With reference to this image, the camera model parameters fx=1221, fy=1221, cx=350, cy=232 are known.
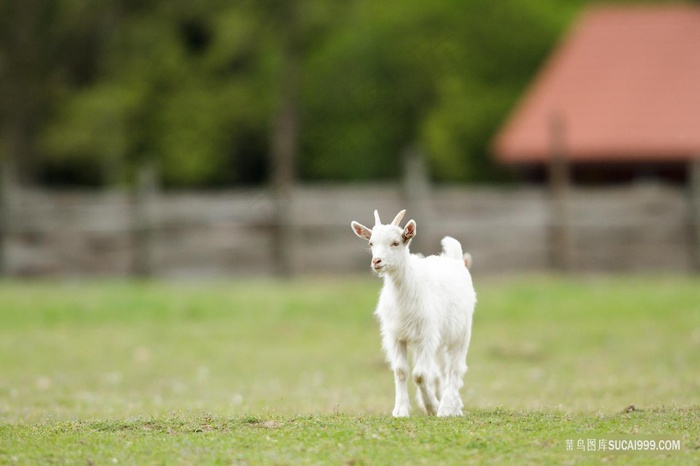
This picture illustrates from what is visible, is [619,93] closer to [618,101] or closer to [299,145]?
[618,101]

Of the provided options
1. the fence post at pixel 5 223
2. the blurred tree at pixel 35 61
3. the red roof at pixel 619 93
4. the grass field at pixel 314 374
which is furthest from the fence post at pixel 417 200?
the blurred tree at pixel 35 61

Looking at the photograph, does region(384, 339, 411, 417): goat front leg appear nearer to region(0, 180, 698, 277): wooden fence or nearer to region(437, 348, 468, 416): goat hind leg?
region(437, 348, 468, 416): goat hind leg

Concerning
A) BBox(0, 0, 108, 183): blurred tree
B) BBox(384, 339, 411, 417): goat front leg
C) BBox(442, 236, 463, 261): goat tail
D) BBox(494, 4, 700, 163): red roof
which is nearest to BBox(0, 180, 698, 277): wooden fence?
BBox(494, 4, 700, 163): red roof

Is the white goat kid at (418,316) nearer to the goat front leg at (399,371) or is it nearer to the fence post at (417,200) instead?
the goat front leg at (399,371)

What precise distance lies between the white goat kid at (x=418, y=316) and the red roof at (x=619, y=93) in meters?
20.9

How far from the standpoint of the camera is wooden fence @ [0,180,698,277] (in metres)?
28.0

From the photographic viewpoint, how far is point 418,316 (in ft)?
36.3

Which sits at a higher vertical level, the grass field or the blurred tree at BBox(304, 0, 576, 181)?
the blurred tree at BBox(304, 0, 576, 181)

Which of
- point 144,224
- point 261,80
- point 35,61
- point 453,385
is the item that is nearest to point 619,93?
point 261,80

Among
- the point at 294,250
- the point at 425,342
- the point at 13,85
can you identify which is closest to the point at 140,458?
the point at 425,342

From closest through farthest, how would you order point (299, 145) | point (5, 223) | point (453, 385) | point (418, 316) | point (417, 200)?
point (418, 316) → point (453, 385) → point (417, 200) → point (5, 223) → point (299, 145)

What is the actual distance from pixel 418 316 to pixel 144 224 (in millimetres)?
17462

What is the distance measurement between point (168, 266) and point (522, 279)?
816 centimetres

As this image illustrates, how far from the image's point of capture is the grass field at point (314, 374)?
9.38m
